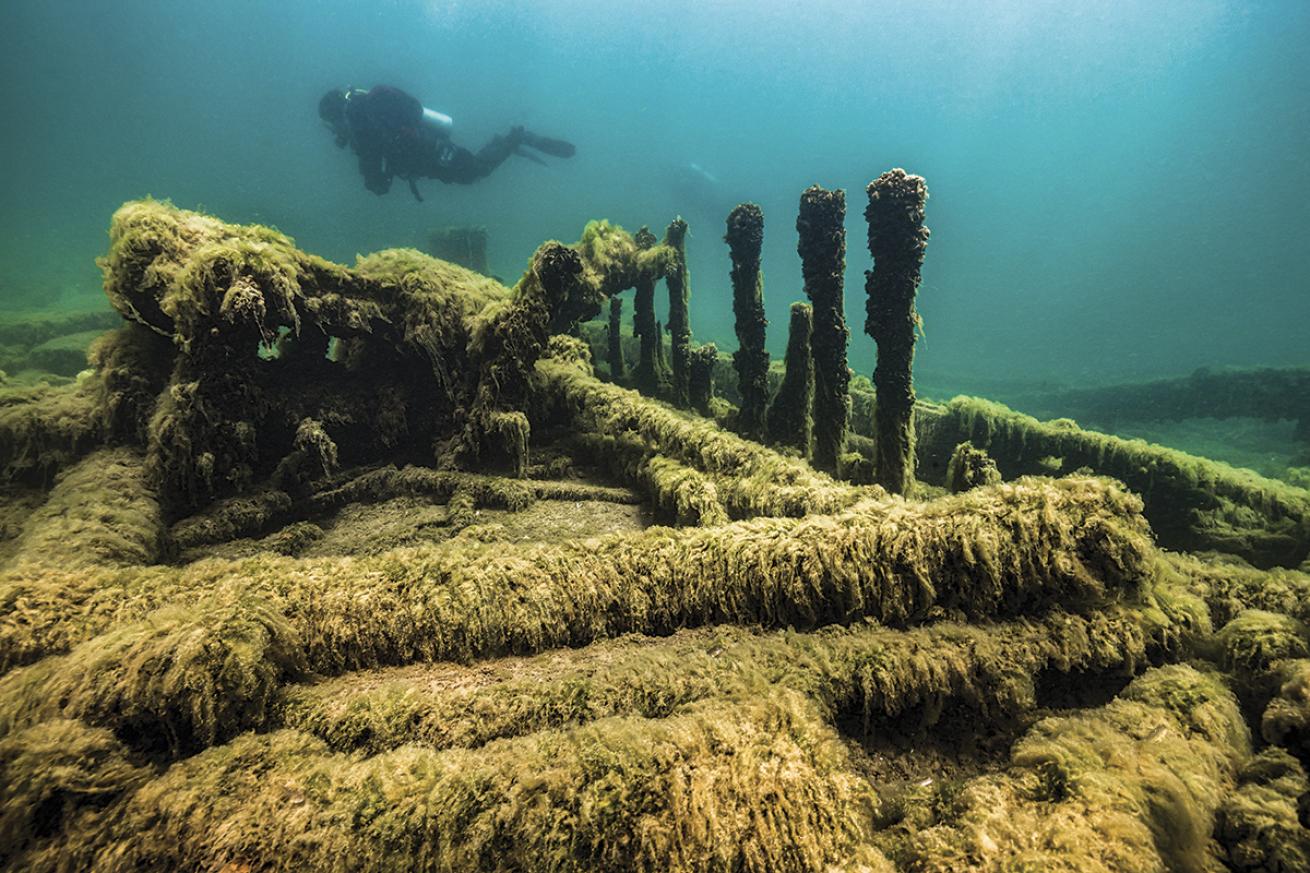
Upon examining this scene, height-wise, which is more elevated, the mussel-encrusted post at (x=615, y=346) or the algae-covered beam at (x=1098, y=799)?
the mussel-encrusted post at (x=615, y=346)

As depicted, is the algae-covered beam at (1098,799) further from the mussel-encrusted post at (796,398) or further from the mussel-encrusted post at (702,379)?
the mussel-encrusted post at (702,379)

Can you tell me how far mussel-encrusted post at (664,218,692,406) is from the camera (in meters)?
10.4

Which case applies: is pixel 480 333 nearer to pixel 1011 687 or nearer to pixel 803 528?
pixel 803 528

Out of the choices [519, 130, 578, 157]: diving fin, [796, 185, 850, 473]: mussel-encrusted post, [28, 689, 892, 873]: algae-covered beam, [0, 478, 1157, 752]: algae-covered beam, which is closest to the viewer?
[28, 689, 892, 873]: algae-covered beam

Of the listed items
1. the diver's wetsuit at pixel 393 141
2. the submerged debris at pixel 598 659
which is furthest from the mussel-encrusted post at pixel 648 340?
the diver's wetsuit at pixel 393 141

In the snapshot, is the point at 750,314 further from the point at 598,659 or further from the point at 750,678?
the point at 750,678

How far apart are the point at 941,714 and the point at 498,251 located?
10991 centimetres

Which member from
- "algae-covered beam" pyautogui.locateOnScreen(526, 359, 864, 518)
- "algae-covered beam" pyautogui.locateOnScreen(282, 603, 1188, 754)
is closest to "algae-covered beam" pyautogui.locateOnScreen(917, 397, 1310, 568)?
"algae-covered beam" pyautogui.locateOnScreen(526, 359, 864, 518)

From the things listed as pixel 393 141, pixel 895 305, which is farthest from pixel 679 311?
pixel 393 141

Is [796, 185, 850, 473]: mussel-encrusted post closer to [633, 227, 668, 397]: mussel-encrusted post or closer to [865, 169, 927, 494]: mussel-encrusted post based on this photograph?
[865, 169, 927, 494]: mussel-encrusted post

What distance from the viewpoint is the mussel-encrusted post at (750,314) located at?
819 centimetres

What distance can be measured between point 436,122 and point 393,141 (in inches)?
117

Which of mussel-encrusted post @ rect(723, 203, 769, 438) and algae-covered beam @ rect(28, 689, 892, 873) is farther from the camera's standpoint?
mussel-encrusted post @ rect(723, 203, 769, 438)

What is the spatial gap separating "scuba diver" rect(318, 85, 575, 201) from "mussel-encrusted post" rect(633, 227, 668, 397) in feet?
68.6
